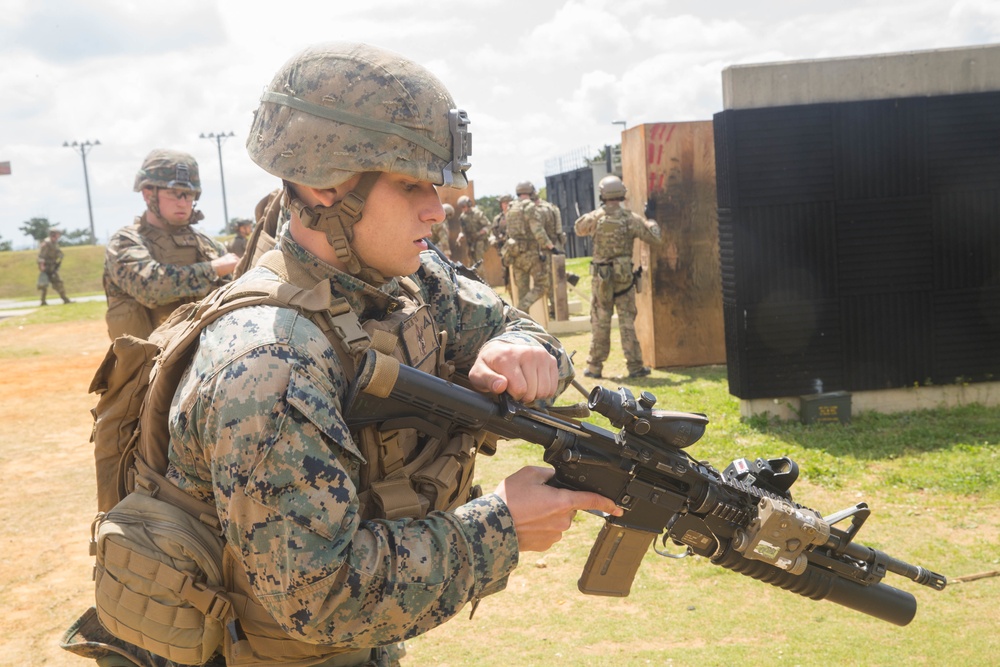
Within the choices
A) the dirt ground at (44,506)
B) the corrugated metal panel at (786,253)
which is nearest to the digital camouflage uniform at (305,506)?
the dirt ground at (44,506)

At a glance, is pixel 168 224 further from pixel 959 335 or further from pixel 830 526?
pixel 959 335

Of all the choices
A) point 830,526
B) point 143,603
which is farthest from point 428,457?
point 830,526

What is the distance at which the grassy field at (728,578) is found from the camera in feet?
13.4

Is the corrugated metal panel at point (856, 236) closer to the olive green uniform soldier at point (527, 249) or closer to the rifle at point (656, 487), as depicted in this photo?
the rifle at point (656, 487)

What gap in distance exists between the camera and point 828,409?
24.8 ft

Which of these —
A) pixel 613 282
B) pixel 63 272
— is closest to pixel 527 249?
pixel 613 282

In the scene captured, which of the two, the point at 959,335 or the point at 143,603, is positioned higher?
the point at 143,603

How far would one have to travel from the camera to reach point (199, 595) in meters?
1.80

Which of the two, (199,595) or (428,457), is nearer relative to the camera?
(199,595)

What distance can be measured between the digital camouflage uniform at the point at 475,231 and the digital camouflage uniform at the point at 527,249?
359 cm

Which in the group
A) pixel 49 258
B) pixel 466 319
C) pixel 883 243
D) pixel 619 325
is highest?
pixel 49 258

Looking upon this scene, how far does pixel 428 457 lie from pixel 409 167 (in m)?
0.66

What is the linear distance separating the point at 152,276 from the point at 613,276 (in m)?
5.69

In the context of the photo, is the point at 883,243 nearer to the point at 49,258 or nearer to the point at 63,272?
the point at 49,258
